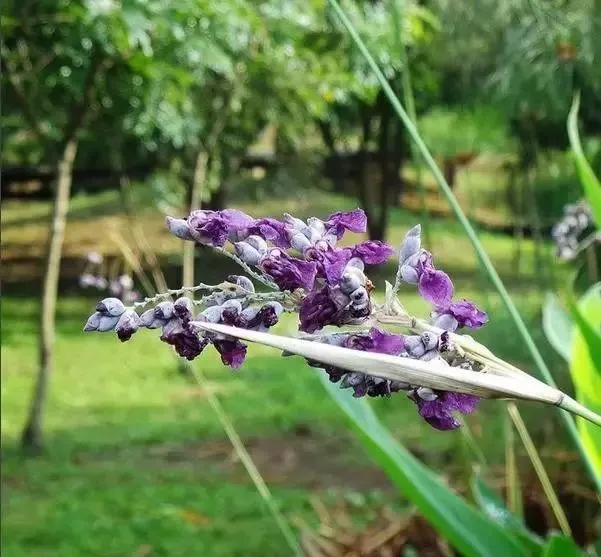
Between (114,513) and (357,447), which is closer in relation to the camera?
(114,513)

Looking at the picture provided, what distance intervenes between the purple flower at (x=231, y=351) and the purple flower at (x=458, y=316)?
41 mm

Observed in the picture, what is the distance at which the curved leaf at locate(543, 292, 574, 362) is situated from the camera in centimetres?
69

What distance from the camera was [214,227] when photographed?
205 mm

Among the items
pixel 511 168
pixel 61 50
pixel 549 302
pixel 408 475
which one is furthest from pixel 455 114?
pixel 408 475

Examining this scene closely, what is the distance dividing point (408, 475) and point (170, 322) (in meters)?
0.36

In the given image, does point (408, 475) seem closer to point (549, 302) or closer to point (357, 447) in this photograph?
point (549, 302)

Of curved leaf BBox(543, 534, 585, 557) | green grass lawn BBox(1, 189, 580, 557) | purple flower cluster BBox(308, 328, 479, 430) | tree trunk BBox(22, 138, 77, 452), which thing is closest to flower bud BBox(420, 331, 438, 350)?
purple flower cluster BBox(308, 328, 479, 430)

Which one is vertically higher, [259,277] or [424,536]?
[259,277]

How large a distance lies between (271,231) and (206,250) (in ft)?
4.09

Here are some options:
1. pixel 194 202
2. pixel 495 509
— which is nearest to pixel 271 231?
pixel 495 509

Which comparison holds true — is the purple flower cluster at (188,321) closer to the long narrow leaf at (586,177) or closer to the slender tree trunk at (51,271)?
the long narrow leaf at (586,177)

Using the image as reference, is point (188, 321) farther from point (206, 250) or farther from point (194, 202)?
point (194, 202)

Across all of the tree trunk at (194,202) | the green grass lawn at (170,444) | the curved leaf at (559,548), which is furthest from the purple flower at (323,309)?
the tree trunk at (194,202)

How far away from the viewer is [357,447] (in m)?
1.71
